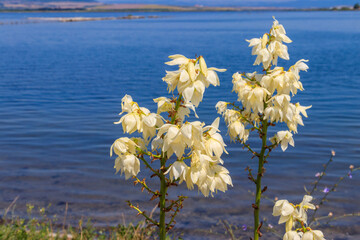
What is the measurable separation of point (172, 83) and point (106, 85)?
1799 cm

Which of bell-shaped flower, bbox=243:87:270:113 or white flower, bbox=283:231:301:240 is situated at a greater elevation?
bell-shaped flower, bbox=243:87:270:113

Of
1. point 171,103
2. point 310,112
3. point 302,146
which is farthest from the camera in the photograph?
point 310,112

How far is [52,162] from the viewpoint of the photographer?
9672 mm

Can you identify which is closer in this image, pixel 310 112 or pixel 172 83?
pixel 172 83

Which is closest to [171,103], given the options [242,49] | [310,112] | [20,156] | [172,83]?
[172,83]

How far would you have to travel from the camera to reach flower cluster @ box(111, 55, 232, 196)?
2543 millimetres

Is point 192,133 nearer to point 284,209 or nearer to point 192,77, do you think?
point 192,77

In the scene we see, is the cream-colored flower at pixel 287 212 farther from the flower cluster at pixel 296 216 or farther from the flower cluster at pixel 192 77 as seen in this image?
the flower cluster at pixel 192 77

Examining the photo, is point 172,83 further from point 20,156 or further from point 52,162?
point 20,156

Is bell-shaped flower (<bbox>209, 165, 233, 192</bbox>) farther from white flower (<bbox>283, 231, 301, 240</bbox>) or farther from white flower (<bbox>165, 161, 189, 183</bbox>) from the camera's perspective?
white flower (<bbox>283, 231, 301, 240</bbox>)

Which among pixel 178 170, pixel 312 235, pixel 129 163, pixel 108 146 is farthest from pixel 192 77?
pixel 108 146

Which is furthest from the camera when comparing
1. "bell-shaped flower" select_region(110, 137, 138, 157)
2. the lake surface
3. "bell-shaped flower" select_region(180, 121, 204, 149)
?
the lake surface

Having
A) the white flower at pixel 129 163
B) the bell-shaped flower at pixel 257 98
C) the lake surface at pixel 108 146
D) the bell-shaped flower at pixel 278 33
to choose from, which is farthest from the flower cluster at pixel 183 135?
the lake surface at pixel 108 146

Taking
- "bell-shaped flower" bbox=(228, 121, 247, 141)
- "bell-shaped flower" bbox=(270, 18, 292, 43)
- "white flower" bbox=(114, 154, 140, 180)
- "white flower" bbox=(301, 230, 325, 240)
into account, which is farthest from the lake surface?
"white flower" bbox=(114, 154, 140, 180)
